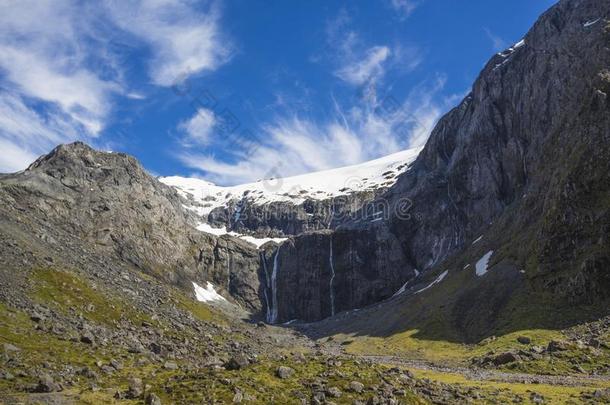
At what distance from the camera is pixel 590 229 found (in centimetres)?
9838

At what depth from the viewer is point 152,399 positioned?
35.4 metres

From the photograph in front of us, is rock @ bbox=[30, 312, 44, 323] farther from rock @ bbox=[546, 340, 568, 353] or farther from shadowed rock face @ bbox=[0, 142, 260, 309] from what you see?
shadowed rock face @ bbox=[0, 142, 260, 309]

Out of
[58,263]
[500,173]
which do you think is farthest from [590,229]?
[58,263]

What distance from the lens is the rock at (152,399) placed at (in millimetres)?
35094

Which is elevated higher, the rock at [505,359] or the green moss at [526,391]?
the rock at [505,359]

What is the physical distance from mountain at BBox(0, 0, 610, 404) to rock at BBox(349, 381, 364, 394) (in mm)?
306

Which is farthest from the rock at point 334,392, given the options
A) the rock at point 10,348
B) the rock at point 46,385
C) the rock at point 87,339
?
the rock at point 87,339

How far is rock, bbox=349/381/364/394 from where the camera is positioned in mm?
37438

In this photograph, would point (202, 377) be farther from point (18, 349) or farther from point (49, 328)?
point (49, 328)

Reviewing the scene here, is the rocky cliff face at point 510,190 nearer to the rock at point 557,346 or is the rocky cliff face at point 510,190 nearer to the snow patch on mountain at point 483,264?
the snow patch on mountain at point 483,264

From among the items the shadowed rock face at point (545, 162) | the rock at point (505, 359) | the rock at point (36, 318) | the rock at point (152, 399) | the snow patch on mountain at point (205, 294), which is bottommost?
the rock at point (505, 359)

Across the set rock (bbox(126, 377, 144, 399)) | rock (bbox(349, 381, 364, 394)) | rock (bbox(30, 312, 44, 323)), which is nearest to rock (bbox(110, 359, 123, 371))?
rock (bbox(126, 377, 144, 399))

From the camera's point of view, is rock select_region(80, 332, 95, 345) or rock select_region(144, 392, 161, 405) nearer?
rock select_region(144, 392, 161, 405)

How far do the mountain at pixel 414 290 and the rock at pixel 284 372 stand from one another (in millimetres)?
111
